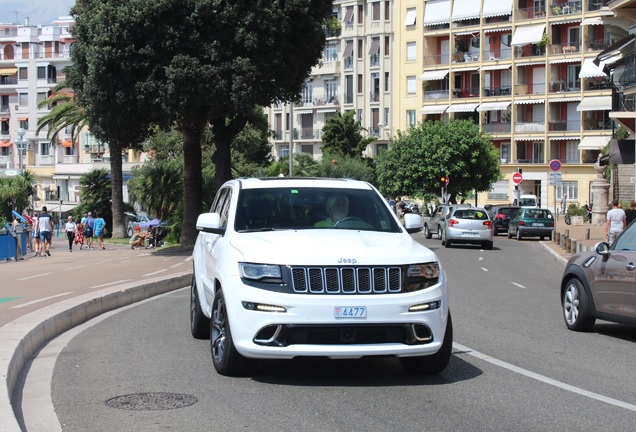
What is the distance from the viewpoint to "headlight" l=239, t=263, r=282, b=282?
27.0 ft

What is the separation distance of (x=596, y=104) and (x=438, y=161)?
56.1 ft

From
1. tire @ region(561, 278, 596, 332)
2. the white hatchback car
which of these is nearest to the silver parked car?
tire @ region(561, 278, 596, 332)

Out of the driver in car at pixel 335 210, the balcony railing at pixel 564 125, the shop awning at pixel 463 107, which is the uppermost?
the shop awning at pixel 463 107

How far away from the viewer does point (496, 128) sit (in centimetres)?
8331

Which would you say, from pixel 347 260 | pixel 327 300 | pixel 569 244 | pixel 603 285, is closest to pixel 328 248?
pixel 347 260

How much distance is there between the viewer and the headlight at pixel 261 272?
8.24m

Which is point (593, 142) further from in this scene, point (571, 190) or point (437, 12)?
point (437, 12)

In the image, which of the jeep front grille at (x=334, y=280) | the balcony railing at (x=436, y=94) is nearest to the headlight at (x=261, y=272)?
the jeep front grille at (x=334, y=280)

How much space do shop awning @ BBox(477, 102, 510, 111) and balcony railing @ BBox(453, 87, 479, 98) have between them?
2.00 m

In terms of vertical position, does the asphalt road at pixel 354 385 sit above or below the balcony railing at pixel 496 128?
below

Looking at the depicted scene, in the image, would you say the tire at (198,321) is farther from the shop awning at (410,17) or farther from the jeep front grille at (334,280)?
the shop awning at (410,17)

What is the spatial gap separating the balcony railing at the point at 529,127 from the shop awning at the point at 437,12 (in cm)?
1161

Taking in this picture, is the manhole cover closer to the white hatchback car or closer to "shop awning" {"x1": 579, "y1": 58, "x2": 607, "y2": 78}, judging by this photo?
the white hatchback car

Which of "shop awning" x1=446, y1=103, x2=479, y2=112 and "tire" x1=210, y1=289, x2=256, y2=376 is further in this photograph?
"shop awning" x1=446, y1=103, x2=479, y2=112
